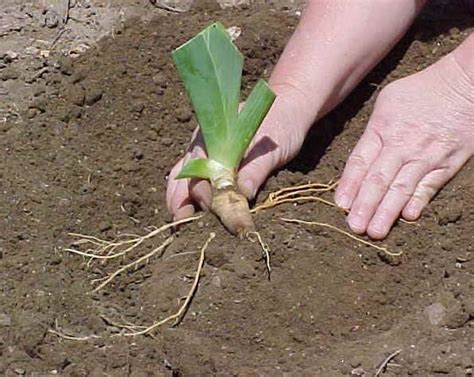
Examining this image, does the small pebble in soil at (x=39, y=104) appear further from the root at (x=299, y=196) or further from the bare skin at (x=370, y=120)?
Answer: the root at (x=299, y=196)

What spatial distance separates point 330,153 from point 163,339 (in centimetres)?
66

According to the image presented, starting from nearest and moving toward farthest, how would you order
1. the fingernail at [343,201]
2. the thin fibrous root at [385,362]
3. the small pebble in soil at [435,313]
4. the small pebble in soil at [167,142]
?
1. the thin fibrous root at [385,362]
2. the small pebble in soil at [435,313]
3. the fingernail at [343,201]
4. the small pebble in soil at [167,142]

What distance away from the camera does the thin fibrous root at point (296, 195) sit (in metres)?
2.16

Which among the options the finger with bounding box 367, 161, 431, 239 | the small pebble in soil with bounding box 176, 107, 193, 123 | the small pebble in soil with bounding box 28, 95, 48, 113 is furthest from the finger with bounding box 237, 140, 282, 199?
the small pebble in soil with bounding box 28, 95, 48, 113

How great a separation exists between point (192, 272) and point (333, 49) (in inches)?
25.3

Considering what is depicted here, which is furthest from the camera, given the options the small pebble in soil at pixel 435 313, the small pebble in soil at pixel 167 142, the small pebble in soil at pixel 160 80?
the small pebble in soil at pixel 160 80

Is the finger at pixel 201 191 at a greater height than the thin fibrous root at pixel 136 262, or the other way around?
the finger at pixel 201 191

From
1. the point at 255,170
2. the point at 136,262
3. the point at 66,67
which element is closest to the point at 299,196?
the point at 255,170

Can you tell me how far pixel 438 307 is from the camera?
204cm

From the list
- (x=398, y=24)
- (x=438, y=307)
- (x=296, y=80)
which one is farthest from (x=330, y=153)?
(x=438, y=307)

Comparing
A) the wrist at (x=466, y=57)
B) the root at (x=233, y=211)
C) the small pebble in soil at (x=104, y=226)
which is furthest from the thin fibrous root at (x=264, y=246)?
the wrist at (x=466, y=57)

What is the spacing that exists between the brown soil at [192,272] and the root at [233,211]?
0.08ft

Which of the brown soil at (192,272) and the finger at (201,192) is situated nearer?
the brown soil at (192,272)

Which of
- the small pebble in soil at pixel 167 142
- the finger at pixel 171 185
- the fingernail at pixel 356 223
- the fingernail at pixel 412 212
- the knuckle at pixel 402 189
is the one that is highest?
the knuckle at pixel 402 189
